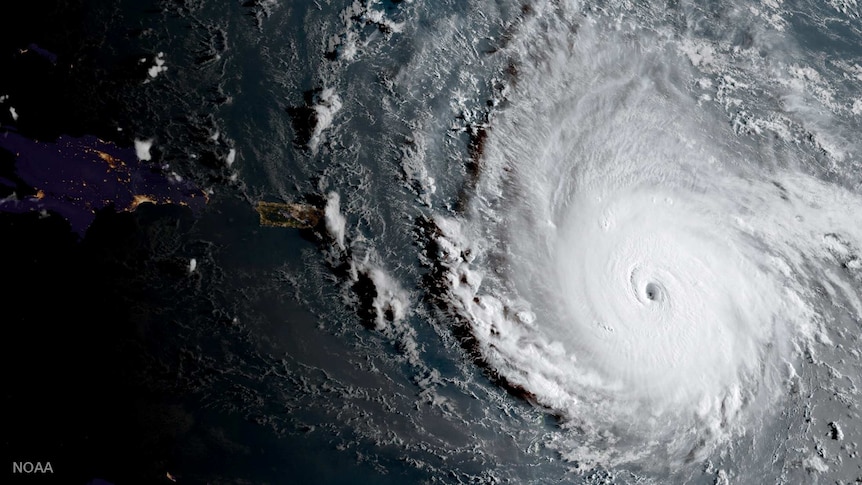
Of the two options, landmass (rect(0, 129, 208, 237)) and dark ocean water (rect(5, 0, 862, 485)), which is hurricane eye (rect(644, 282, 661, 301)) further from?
landmass (rect(0, 129, 208, 237))

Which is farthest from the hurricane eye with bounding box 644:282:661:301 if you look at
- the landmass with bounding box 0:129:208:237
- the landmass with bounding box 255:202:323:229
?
the landmass with bounding box 0:129:208:237

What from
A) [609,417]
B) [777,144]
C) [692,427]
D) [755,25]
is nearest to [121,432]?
[609,417]

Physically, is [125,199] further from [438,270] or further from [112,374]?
[438,270]

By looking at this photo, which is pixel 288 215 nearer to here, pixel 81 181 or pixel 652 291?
pixel 81 181

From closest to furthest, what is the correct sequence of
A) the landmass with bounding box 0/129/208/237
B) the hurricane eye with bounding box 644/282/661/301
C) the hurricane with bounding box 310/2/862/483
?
the landmass with bounding box 0/129/208/237 < the hurricane with bounding box 310/2/862/483 < the hurricane eye with bounding box 644/282/661/301

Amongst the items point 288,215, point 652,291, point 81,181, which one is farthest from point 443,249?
point 81,181

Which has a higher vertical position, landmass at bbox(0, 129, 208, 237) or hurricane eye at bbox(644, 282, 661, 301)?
hurricane eye at bbox(644, 282, 661, 301)

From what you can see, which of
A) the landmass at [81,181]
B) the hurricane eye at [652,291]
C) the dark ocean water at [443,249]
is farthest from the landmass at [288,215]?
the hurricane eye at [652,291]

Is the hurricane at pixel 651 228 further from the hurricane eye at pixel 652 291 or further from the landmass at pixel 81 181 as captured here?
the landmass at pixel 81 181
